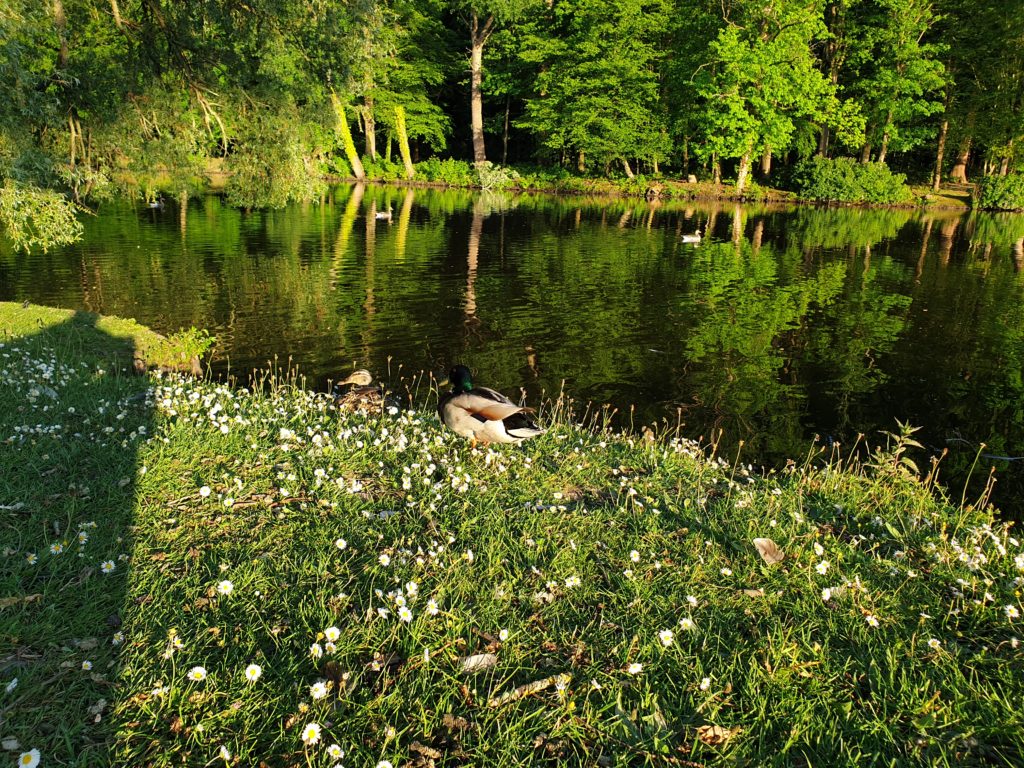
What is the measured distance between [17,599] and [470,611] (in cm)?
259

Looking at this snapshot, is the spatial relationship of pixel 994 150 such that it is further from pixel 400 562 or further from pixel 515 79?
pixel 400 562

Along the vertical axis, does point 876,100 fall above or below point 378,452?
above

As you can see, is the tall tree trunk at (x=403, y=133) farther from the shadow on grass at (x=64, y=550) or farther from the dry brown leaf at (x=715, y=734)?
the dry brown leaf at (x=715, y=734)

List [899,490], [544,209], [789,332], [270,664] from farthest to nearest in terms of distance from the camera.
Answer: [544,209]
[789,332]
[899,490]
[270,664]

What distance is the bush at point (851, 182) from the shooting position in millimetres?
50094

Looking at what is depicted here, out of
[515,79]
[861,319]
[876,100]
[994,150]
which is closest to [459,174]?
[515,79]

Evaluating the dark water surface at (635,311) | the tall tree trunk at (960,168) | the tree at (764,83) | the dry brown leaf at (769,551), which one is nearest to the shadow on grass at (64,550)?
the dry brown leaf at (769,551)

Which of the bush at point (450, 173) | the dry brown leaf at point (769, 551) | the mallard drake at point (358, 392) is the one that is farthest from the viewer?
the bush at point (450, 173)

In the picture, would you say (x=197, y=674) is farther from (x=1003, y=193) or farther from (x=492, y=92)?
(x=492, y=92)

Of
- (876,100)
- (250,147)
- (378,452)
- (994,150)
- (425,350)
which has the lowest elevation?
(425,350)

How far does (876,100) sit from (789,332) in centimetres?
4420

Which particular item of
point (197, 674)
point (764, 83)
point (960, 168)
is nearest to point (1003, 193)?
point (960, 168)

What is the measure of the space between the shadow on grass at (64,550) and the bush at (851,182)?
5393 cm

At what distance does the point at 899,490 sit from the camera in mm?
6496
